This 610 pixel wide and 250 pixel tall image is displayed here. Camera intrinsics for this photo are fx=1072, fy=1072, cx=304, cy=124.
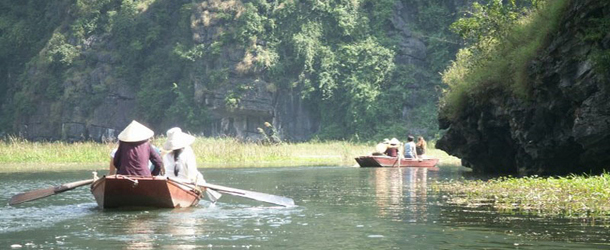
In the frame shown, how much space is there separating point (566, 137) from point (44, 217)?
14.0 metres

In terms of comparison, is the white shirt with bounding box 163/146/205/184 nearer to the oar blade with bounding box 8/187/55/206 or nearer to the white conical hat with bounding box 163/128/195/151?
the white conical hat with bounding box 163/128/195/151

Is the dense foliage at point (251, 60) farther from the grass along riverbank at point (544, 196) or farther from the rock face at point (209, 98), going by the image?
the grass along riverbank at point (544, 196)

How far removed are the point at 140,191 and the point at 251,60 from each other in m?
55.0

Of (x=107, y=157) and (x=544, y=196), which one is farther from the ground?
(x=107, y=157)

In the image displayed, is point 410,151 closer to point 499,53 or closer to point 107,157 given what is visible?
point 499,53


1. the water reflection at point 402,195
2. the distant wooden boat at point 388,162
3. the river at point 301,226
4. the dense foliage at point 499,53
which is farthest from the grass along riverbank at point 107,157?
the river at point 301,226

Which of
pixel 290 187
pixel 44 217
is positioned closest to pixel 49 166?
pixel 290 187

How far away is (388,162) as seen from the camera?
44875 millimetres

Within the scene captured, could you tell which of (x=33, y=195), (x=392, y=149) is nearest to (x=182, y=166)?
(x=33, y=195)

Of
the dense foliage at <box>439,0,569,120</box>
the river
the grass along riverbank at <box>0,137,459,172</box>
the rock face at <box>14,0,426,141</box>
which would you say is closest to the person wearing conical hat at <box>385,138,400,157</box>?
the grass along riverbank at <box>0,137,459,172</box>

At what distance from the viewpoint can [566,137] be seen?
27500 millimetres

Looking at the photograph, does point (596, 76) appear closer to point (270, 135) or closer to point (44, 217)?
point (44, 217)

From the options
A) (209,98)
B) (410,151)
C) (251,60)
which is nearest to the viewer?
(410,151)

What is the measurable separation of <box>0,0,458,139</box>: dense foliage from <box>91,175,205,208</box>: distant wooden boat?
173ft
